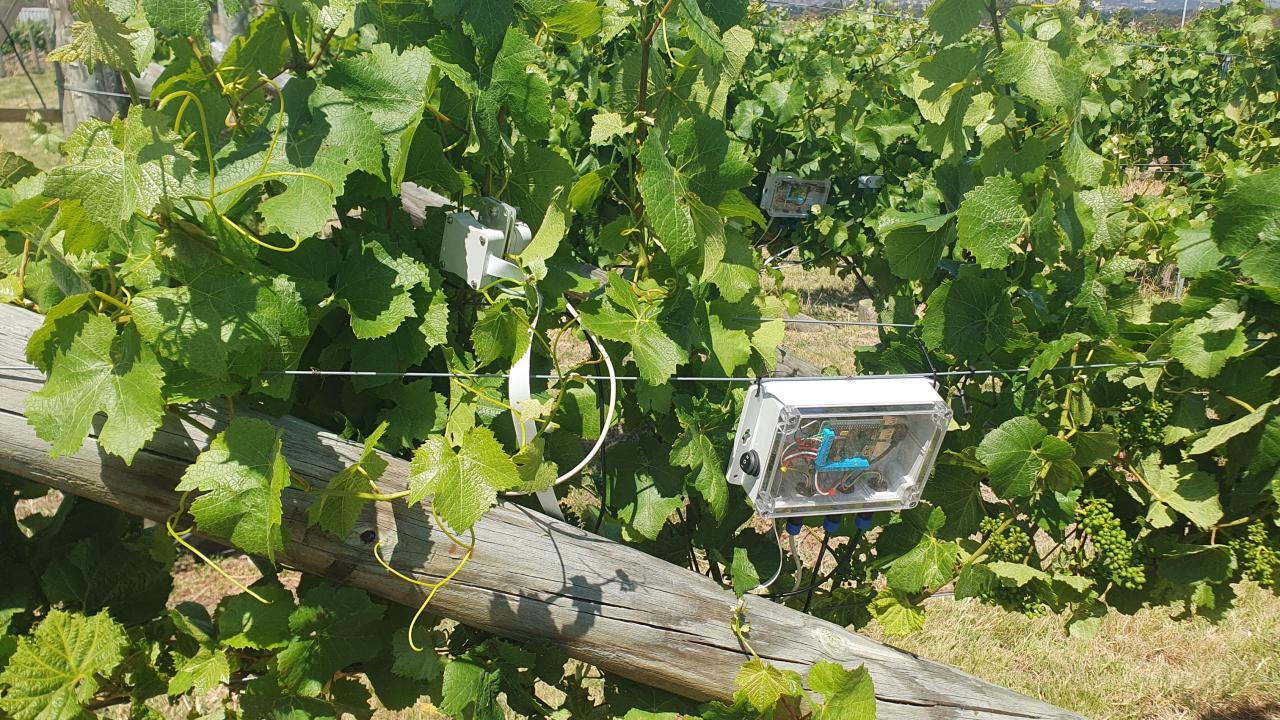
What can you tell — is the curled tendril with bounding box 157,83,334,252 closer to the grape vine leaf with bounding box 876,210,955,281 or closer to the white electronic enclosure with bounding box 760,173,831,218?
the grape vine leaf with bounding box 876,210,955,281

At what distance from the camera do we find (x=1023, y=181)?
4.91 feet

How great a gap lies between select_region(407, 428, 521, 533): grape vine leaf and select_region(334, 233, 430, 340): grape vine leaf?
223mm

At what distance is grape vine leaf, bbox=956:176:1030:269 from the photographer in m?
1.49

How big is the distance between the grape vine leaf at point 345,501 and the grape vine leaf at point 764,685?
2.14 ft

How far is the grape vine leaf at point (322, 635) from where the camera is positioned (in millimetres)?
1403

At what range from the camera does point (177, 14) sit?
3.57 feet

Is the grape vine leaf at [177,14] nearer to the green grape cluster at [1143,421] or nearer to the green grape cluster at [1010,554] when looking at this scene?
the green grape cluster at [1010,554]

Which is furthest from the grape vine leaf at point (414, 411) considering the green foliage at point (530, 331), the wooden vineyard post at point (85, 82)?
the wooden vineyard post at point (85, 82)

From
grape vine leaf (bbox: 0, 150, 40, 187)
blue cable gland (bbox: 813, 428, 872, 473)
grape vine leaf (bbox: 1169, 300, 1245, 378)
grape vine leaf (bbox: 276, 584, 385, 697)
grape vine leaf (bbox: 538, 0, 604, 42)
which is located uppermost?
grape vine leaf (bbox: 538, 0, 604, 42)

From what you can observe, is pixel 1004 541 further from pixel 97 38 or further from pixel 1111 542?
pixel 97 38

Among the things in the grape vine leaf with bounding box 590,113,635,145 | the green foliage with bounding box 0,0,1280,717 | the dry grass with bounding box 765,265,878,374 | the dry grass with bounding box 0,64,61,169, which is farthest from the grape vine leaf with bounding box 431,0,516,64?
the dry grass with bounding box 0,64,61,169

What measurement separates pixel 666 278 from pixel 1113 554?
927 mm

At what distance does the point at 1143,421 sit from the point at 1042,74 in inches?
26.5

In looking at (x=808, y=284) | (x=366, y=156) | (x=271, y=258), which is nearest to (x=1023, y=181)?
(x=366, y=156)
